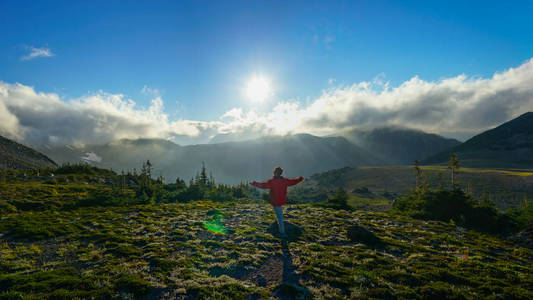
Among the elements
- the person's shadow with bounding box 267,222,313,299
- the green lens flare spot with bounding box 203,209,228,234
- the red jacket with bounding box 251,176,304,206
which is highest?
the red jacket with bounding box 251,176,304,206

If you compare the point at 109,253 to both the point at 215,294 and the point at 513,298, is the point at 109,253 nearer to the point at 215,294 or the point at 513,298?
the point at 215,294

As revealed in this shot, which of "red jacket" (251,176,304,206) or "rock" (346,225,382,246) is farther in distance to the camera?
"rock" (346,225,382,246)

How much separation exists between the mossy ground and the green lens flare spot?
0.88 m

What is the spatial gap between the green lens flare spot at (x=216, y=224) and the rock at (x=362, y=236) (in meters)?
11.4

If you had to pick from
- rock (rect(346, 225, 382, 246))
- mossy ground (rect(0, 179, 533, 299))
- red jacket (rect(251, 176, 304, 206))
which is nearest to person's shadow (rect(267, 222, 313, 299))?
mossy ground (rect(0, 179, 533, 299))

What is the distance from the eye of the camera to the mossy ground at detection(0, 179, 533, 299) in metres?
9.16

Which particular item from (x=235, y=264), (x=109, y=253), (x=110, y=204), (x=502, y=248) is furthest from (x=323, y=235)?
(x=110, y=204)

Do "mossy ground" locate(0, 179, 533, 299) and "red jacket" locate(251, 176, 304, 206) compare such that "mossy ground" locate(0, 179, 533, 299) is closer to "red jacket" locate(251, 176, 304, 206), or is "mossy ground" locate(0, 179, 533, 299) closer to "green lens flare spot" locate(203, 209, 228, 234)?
"green lens flare spot" locate(203, 209, 228, 234)

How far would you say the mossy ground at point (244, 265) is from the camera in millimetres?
9164

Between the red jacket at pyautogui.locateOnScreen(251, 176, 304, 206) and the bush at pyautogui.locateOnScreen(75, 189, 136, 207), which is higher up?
the red jacket at pyautogui.locateOnScreen(251, 176, 304, 206)

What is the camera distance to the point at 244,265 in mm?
12484

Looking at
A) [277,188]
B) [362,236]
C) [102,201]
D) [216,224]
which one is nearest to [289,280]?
[277,188]

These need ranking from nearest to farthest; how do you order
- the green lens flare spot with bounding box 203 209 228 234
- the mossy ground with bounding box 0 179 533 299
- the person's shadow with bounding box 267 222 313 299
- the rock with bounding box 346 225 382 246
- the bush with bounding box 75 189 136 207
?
the person's shadow with bounding box 267 222 313 299 < the mossy ground with bounding box 0 179 533 299 < the rock with bounding box 346 225 382 246 < the green lens flare spot with bounding box 203 209 228 234 < the bush with bounding box 75 189 136 207

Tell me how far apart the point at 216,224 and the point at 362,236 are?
1464cm
